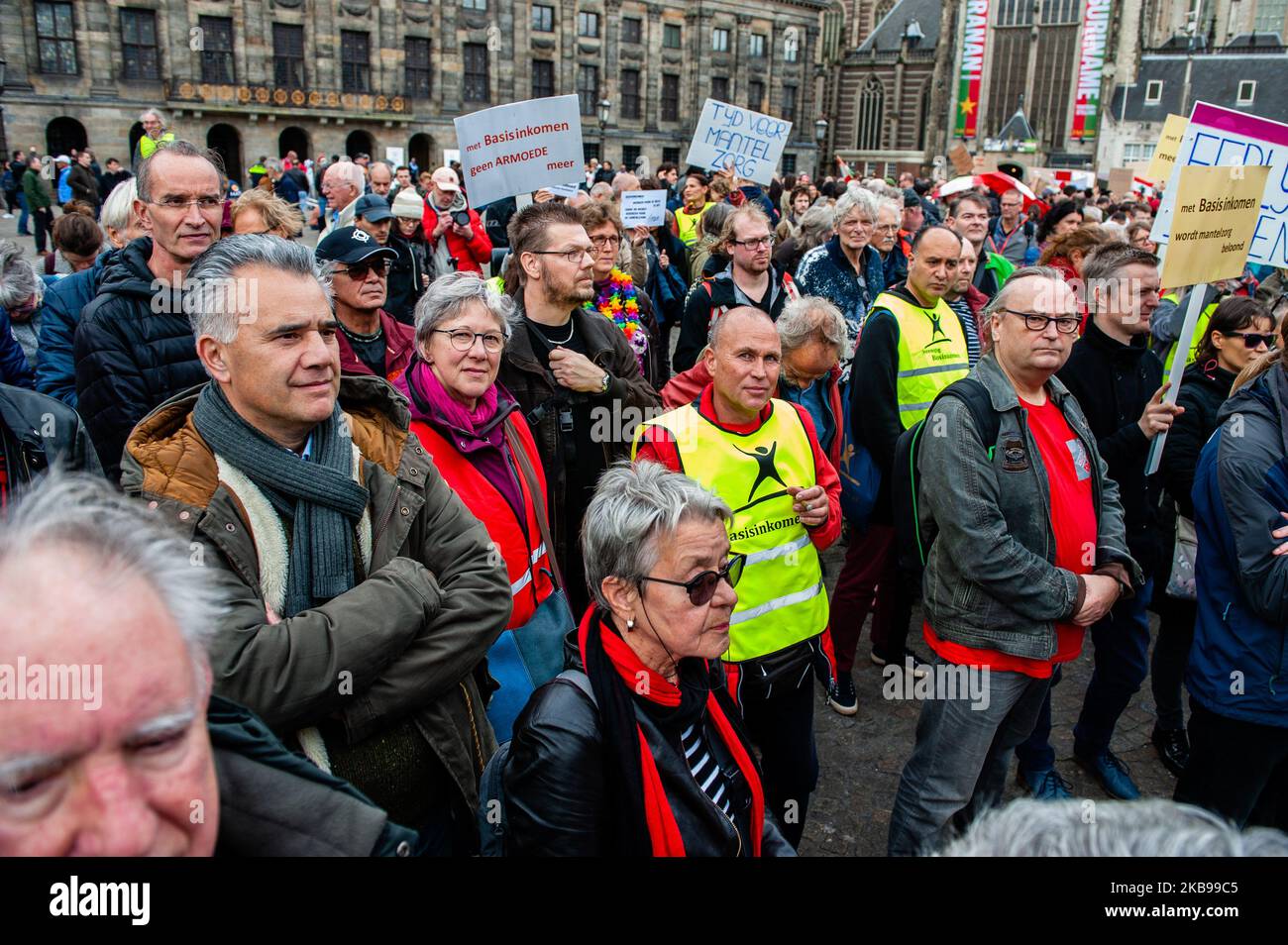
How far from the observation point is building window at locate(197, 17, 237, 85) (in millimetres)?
34062

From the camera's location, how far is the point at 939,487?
9.06 ft

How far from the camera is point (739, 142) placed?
8.73 metres

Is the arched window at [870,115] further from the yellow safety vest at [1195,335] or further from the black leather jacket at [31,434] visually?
the black leather jacket at [31,434]

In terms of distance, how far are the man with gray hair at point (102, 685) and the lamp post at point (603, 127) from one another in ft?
139

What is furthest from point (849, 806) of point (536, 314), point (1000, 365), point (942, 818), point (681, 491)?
point (536, 314)

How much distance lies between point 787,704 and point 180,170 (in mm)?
2839

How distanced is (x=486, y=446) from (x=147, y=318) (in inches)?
48.7

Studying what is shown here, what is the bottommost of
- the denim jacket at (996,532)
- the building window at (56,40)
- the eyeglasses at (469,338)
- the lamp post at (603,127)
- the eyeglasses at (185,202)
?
the denim jacket at (996,532)

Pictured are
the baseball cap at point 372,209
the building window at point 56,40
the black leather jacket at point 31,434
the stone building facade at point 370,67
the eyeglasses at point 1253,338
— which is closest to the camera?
the black leather jacket at point 31,434

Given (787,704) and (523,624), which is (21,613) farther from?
(787,704)

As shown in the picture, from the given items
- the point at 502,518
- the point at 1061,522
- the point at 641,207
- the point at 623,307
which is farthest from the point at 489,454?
the point at 641,207

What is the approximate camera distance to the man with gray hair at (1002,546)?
2.70 metres

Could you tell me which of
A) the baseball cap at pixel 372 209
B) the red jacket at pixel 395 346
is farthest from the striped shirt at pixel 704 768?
the baseball cap at pixel 372 209

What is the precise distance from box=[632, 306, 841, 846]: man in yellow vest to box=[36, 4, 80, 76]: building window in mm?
38630
